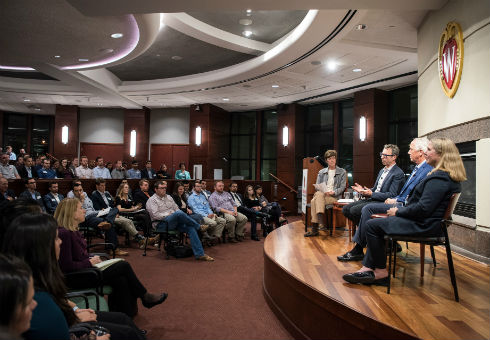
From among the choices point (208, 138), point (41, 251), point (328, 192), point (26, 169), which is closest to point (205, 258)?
point (328, 192)

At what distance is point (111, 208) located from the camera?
18.7ft

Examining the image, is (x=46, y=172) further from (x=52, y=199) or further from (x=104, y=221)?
(x=104, y=221)

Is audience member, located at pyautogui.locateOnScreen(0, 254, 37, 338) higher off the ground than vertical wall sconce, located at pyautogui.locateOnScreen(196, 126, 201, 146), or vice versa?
vertical wall sconce, located at pyautogui.locateOnScreen(196, 126, 201, 146)

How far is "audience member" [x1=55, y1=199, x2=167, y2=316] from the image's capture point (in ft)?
8.39

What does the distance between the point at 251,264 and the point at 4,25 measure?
495cm

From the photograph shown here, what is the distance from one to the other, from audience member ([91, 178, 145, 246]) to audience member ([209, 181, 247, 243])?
4.94 ft

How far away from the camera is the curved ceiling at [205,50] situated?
4.72 metres

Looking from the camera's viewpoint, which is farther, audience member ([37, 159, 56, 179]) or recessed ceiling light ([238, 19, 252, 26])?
audience member ([37, 159, 56, 179])

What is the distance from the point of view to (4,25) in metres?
5.15

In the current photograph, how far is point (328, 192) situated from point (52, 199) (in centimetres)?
429

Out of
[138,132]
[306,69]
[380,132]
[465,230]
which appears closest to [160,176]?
[138,132]

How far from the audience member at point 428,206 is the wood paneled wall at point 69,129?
11.4m

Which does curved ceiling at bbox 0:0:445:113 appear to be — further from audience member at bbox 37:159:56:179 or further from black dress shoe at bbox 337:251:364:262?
black dress shoe at bbox 337:251:364:262

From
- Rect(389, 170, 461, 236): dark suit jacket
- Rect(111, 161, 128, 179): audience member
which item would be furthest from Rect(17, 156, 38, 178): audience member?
Rect(389, 170, 461, 236): dark suit jacket
